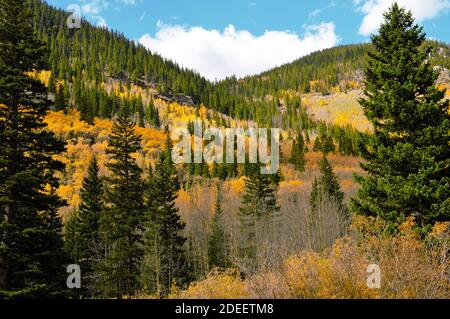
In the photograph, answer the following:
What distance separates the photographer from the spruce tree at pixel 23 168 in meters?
17.1

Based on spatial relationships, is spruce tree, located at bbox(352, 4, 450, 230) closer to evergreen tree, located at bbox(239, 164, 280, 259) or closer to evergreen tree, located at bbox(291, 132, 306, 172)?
evergreen tree, located at bbox(239, 164, 280, 259)

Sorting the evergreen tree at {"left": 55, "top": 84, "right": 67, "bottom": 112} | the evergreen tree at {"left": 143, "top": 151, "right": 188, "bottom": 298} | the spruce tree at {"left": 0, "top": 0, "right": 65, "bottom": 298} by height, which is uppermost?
the evergreen tree at {"left": 55, "top": 84, "right": 67, "bottom": 112}

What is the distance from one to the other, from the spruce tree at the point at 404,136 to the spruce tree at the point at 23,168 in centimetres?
1411

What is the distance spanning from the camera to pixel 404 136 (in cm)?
A: 1775

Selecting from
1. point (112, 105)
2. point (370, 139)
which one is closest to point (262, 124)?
point (112, 105)

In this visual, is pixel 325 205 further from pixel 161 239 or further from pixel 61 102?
pixel 61 102

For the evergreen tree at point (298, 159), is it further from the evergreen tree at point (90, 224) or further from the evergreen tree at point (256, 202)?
the evergreen tree at point (90, 224)

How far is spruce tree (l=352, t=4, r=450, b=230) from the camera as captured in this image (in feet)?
53.4

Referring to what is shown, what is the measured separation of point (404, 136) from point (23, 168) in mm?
17211

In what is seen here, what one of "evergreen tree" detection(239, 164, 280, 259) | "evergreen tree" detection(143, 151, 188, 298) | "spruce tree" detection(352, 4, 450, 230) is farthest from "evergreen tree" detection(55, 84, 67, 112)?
"spruce tree" detection(352, 4, 450, 230)

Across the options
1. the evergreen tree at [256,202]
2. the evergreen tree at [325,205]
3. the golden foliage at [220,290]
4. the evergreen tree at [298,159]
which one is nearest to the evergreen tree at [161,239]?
the evergreen tree at [256,202]

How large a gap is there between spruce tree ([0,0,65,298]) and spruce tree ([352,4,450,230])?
14.1 metres

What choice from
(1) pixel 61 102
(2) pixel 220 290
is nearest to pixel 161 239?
(2) pixel 220 290
